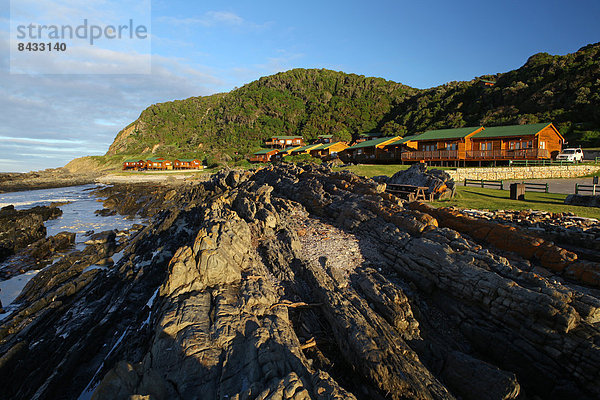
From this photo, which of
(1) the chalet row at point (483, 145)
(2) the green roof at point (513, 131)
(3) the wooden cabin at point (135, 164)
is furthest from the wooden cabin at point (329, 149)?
(3) the wooden cabin at point (135, 164)

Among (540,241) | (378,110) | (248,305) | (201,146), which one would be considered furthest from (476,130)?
(201,146)

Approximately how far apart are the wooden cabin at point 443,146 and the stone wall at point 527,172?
9017 millimetres

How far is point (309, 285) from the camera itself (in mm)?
11570

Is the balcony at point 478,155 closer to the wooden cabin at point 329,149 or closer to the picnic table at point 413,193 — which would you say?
the wooden cabin at point 329,149

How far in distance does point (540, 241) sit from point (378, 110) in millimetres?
125263

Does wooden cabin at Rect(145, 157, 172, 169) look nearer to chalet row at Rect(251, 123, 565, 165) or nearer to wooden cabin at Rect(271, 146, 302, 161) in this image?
wooden cabin at Rect(271, 146, 302, 161)

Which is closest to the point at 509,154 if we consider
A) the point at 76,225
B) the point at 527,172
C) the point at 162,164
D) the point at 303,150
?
the point at 527,172

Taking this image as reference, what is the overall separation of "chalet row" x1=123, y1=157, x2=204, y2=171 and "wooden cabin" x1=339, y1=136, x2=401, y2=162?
197ft

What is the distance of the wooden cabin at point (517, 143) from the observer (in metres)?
39.9

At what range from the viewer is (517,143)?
4103cm

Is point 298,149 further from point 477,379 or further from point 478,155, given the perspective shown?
point 477,379

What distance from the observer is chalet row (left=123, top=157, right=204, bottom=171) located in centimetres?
10094

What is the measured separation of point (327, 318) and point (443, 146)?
147 ft

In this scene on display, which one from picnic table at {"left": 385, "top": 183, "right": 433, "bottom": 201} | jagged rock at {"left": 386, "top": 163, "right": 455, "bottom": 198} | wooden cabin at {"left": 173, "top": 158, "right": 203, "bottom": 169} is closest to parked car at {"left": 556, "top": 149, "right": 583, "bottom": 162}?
jagged rock at {"left": 386, "top": 163, "right": 455, "bottom": 198}
